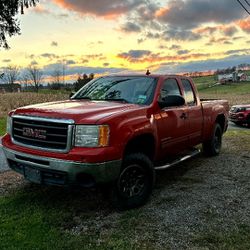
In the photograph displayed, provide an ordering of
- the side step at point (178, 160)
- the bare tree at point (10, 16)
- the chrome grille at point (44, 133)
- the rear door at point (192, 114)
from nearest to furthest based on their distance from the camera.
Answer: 1. the chrome grille at point (44, 133)
2. the side step at point (178, 160)
3. the rear door at point (192, 114)
4. the bare tree at point (10, 16)

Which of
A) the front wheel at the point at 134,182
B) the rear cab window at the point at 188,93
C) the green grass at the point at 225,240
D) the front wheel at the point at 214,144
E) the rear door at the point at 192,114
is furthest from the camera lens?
the front wheel at the point at 214,144

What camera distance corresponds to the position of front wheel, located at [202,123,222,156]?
29.1 feet

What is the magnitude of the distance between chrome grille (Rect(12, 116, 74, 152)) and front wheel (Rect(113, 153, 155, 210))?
0.90 meters

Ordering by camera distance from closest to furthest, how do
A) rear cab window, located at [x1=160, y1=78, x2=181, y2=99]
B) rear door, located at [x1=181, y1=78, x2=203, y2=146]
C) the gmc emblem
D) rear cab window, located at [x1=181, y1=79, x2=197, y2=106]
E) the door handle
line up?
the gmc emblem
rear cab window, located at [x1=160, y1=78, x2=181, y2=99]
the door handle
rear door, located at [x1=181, y1=78, x2=203, y2=146]
rear cab window, located at [x1=181, y1=79, x2=197, y2=106]

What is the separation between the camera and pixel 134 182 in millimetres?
5578

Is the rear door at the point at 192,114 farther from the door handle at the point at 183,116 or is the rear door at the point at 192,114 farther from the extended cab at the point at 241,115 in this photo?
the extended cab at the point at 241,115

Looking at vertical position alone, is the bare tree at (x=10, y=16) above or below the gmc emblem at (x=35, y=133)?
above

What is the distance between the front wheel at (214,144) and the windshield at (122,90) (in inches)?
115

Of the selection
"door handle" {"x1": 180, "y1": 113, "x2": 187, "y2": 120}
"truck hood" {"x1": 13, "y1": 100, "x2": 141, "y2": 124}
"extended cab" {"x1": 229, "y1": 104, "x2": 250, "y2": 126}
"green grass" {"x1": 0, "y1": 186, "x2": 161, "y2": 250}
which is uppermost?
"truck hood" {"x1": 13, "y1": 100, "x2": 141, "y2": 124}

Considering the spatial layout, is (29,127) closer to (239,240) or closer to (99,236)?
(99,236)

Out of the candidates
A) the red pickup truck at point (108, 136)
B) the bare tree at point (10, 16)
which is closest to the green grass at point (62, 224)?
the red pickup truck at point (108, 136)

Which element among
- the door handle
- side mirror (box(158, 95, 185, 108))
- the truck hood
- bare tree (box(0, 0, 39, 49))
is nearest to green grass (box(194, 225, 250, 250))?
the truck hood

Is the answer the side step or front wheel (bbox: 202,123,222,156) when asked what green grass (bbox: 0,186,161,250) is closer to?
the side step

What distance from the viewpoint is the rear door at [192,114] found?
7.32 m
